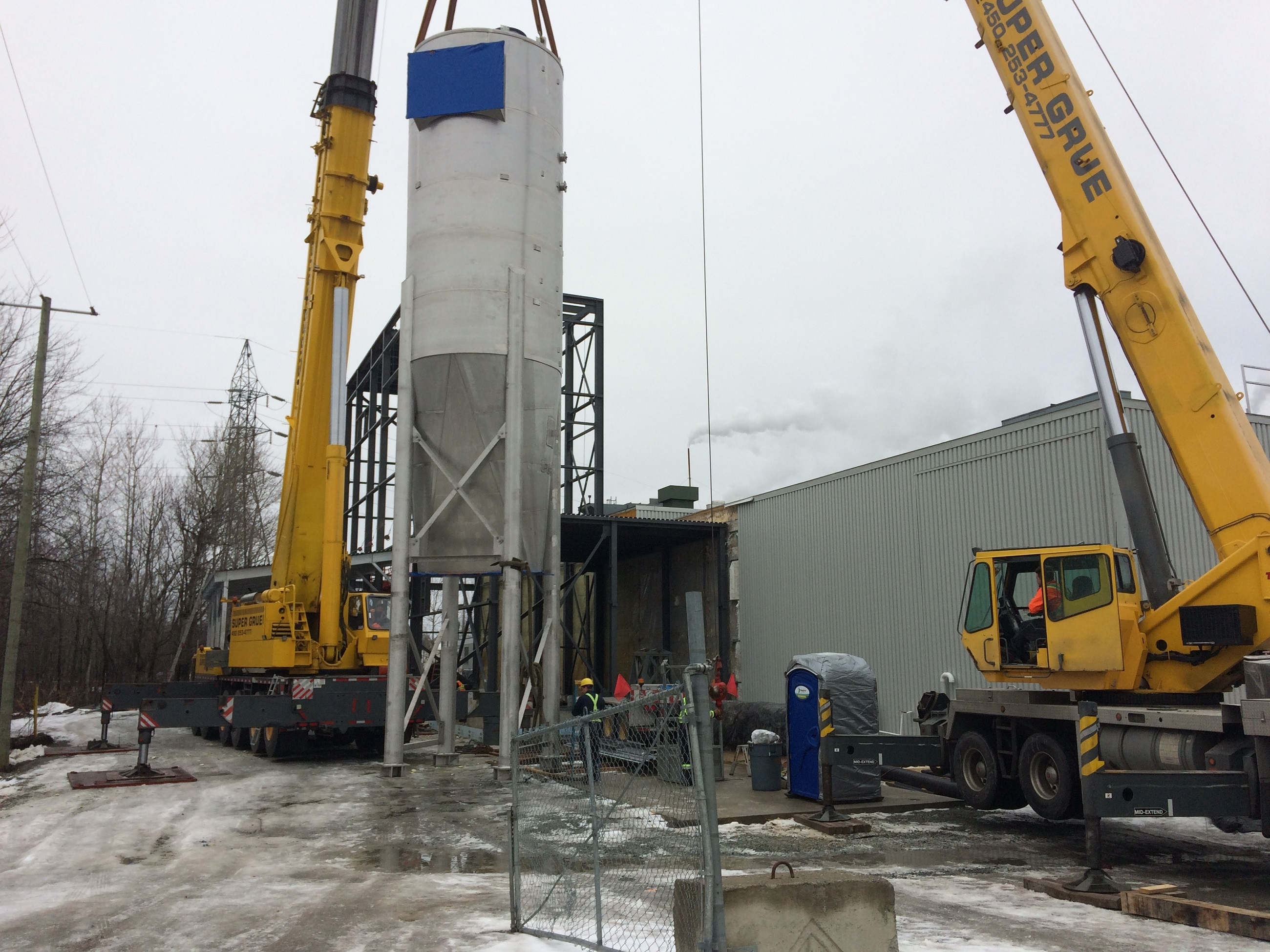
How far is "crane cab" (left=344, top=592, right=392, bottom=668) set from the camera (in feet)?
61.0

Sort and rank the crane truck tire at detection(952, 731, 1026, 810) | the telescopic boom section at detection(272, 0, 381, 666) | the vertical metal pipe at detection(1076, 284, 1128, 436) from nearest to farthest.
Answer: the vertical metal pipe at detection(1076, 284, 1128, 436), the crane truck tire at detection(952, 731, 1026, 810), the telescopic boom section at detection(272, 0, 381, 666)

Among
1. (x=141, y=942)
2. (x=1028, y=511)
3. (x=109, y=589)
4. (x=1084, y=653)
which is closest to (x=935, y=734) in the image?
(x=1084, y=653)

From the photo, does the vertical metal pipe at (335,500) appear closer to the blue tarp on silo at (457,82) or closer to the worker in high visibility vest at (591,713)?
the blue tarp on silo at (457,82)

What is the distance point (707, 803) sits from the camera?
4.52 meters

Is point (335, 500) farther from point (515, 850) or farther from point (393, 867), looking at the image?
point (515, 850)

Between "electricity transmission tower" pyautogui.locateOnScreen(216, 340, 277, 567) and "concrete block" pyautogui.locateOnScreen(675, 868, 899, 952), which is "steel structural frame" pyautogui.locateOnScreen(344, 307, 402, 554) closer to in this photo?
"electricity transmission tower" pyautogui.locateOnScreen(216, 340, 277, 567)

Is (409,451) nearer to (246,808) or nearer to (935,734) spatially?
(246,808)

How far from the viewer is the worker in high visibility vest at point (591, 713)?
6422mm

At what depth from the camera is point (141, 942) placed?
675cm

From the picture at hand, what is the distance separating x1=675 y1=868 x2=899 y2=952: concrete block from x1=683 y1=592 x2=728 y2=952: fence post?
237 millimetres


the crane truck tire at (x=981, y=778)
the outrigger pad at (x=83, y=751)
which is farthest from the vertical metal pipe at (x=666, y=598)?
the crane truck tire at (x=981, y=778)

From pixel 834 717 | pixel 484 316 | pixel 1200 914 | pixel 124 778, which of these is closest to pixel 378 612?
pixel 124 778

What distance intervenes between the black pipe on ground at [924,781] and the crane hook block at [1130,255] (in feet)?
22.0

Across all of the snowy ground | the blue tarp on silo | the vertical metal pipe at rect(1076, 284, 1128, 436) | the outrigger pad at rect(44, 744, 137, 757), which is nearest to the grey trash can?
the snowy ground
